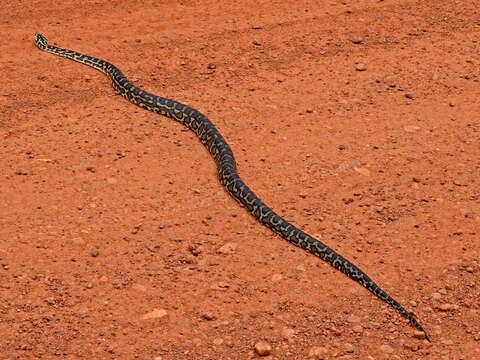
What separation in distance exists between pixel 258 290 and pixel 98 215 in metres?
2.68

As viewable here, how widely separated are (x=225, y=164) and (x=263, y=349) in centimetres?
381

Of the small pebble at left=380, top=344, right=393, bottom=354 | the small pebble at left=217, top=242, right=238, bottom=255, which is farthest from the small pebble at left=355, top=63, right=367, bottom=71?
the small pebble at left=380, top=344, right=393, bottom=354

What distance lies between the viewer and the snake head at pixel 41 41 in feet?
47.5

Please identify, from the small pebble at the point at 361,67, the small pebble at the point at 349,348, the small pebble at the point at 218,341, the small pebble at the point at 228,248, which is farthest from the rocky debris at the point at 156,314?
the small pebble at the point at 361,67

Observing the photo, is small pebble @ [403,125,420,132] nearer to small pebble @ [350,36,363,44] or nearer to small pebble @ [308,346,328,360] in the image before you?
small pebble @ [350,36,363,44]

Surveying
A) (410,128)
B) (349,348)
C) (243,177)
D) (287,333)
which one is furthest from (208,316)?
(410,128)

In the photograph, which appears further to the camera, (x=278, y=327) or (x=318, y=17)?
(x=318, y=17)

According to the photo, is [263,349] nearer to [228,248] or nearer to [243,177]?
[228,248]

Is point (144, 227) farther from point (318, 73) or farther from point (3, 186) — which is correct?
point (318, 73)

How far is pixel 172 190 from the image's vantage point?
10.6 meters

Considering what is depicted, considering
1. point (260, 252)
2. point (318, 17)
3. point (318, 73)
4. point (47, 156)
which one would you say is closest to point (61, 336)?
point (260, 252)

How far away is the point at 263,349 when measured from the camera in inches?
310

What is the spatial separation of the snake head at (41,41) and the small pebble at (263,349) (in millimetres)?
9134

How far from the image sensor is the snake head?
47.5 ft
